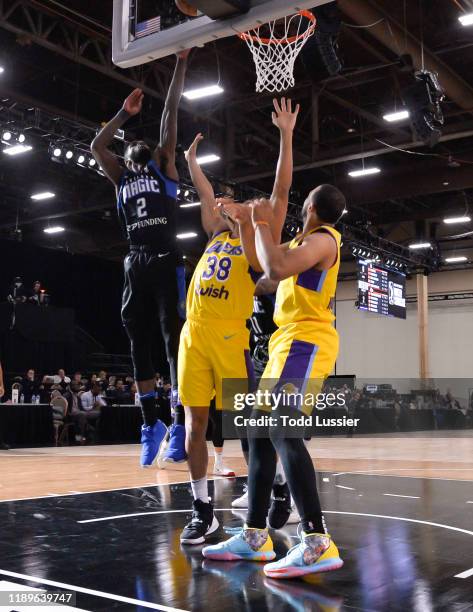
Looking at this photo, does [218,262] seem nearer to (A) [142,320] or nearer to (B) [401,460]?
(A) [142,320]

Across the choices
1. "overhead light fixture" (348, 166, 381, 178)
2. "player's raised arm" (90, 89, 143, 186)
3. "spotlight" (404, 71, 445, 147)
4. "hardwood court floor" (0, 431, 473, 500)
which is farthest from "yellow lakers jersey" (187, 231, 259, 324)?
"overhead light fixture" (348, 166, 381, 178)

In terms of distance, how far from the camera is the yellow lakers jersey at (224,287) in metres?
3.92

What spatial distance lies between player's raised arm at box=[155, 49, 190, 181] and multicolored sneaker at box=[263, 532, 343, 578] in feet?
8.83

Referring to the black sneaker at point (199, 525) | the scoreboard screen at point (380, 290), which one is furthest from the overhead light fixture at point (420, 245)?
the black sneaker at point (199, 525)

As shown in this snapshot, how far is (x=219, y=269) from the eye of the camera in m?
3.96

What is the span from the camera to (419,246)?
2264cm

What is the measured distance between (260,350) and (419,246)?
1763 centimetres

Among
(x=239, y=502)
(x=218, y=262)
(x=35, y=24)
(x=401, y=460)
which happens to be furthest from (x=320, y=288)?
(x=35, y=24)

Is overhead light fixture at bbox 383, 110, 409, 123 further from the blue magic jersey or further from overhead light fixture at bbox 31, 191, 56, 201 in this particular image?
overhead light fixture at bbox 31, 191, 56, 201

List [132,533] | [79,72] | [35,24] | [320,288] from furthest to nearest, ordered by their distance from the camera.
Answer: [79,72] < [35,24] < [132,533] < [320,288]

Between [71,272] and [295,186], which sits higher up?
[295,186]

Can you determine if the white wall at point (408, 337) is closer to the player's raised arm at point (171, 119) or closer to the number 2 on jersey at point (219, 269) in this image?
the player's raised arm at point (171, 119)

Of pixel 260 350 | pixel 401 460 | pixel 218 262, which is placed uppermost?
pixel 218 262

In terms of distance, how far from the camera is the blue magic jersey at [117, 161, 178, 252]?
476cm
